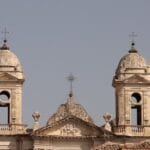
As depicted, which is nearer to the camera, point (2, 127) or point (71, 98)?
point (2, 127)

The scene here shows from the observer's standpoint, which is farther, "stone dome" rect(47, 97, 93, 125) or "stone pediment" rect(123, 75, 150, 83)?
"stone dome" rect(47, 97, 93, 125)

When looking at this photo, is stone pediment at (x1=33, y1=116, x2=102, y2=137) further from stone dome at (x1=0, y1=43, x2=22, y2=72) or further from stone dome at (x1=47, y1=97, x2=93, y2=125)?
stone dome at (x1=0, y1=43, x2=22, y2=72)

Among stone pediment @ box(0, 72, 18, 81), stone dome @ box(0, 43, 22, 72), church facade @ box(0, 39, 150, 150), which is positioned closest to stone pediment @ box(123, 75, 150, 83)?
church facade @ box(0, 39, 150, 150)

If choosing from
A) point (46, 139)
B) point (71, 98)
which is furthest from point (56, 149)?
point (71, 98)

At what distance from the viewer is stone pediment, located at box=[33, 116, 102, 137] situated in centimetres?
8019

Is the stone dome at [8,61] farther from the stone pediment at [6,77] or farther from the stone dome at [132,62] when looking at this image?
the stone dome at [132,62]

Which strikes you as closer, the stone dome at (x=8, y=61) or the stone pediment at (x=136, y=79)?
the stone dome at (x=8, y=61)

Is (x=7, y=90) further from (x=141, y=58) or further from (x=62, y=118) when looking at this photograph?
(x=141, y=58)

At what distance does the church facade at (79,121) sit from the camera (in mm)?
79812

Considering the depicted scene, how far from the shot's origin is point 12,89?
80.4 meters

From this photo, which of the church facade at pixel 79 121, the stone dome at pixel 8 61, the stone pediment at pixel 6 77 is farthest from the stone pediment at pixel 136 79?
the stone pediment at pixel 6 77

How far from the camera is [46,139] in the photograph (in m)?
79.9

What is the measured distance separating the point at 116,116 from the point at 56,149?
15.3 ft

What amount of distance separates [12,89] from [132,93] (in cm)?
785
